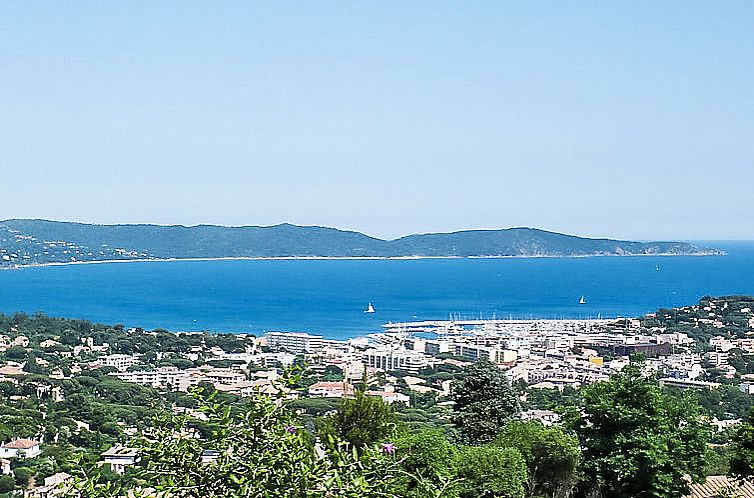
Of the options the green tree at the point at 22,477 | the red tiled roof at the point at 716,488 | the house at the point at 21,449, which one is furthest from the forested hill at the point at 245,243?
the red tiled roof at the point at 716,488

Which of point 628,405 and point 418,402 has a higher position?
point 628,405

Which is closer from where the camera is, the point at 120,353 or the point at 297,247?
the point at 120,353

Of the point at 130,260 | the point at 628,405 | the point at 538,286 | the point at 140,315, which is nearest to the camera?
the point at 628,405

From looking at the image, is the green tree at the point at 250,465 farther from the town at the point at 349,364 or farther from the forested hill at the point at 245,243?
the forested hill at the point at 245,243

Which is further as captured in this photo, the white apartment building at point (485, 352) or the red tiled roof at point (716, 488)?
the white apartment building at point (485, 352)

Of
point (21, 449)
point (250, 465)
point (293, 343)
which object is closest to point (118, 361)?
point (293, 343)

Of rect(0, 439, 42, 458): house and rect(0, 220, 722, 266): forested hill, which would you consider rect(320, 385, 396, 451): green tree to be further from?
rect(0, 220, 722, 266): forested hill

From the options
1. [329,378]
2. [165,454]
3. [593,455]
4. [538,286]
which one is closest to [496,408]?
[593,455]

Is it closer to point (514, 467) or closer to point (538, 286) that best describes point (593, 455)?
point (514, 467)
